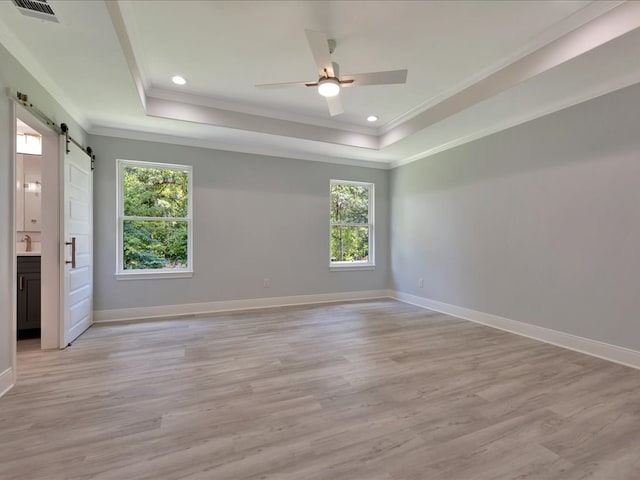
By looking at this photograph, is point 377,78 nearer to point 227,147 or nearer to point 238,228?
point 227,147

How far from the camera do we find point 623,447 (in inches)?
64.8

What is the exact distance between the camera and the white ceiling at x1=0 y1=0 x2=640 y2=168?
7.43 feet

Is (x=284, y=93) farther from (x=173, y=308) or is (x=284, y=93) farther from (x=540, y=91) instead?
(x=173, y=308)

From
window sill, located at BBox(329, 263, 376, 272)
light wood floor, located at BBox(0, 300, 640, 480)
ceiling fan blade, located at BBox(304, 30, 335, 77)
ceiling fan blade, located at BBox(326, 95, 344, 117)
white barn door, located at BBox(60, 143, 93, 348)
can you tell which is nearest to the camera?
light wood floor, located at BBox(0, 300, 640, 480)

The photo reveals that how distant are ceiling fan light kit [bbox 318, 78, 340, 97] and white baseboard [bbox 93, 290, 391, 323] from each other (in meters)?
3.37

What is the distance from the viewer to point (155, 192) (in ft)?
14.6

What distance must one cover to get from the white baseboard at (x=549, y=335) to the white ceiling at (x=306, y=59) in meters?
2.42

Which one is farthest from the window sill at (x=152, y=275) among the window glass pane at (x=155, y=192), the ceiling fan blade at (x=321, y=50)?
the ceiling fan blade at (x=321, y=50)

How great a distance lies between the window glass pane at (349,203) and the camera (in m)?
5.65

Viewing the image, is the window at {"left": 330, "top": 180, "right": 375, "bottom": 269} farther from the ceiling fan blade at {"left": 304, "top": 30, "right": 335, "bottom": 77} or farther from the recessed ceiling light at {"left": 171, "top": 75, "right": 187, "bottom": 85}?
the ceiling fan blade at {"left": 304, "top": 30, "right": 335, "bottom": 77}

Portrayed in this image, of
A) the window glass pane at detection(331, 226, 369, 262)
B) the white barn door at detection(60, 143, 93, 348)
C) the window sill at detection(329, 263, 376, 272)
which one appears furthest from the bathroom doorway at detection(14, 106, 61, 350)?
the window glass pane at detection(331, 226, 369, 262)

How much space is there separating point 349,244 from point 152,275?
10.8 ft

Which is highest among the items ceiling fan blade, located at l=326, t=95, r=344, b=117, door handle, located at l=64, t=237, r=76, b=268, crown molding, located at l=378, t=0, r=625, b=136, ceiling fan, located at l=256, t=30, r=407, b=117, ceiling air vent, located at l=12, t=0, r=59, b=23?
crown molding, located at l=378, t=0, r=625, b=136

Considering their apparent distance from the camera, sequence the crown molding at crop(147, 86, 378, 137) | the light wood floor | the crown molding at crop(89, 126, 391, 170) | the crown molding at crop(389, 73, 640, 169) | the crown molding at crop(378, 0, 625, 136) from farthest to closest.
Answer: the crown molding at crop(89, 126, 391, 170) < the crown molding at crop(147, 86, 378, 137) < the crown molding at crop(389, 73, 640, 169) < the crown molding at crop(378, 0, 625, 136) < the light wood floor
